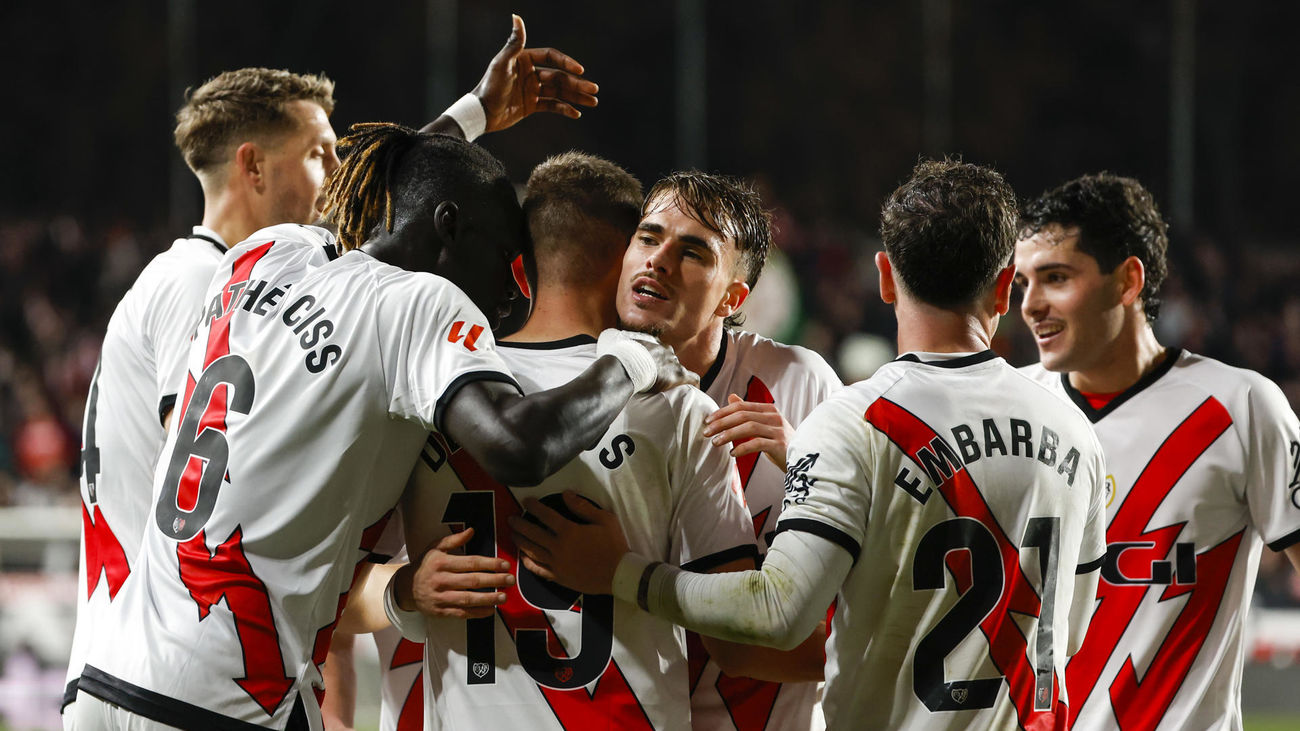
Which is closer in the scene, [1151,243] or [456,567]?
[456,567]

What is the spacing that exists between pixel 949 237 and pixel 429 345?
3.67ft

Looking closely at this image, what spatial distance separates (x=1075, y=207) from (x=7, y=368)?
1140cm

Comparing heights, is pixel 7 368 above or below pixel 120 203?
below

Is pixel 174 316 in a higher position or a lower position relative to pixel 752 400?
higher

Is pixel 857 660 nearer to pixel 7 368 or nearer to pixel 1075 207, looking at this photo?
pixel 1075 207

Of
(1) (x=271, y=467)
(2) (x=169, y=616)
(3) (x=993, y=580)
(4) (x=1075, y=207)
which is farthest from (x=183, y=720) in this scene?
(4) (x=1075, y=207)

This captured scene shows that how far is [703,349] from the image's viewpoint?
3588mm

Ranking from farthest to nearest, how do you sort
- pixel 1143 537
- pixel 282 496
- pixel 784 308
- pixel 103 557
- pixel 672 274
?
pixel 784 308, pixel 103 557, pixel 1143 537, pixel 672 274, pixel 282 496

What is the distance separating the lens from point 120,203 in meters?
14.5

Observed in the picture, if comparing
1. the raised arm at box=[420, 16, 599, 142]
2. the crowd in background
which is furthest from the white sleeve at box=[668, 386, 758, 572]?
the crowd in background

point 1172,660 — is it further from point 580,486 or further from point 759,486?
point 580,486

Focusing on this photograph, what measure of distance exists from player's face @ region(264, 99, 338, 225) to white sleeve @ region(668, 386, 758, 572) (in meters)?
2.10

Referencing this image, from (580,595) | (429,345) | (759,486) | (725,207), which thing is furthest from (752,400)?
(429,345)

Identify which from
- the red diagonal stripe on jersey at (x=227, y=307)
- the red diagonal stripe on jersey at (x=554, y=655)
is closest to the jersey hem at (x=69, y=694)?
the red diagonal stripe on jersey at (x=227, y=307)
